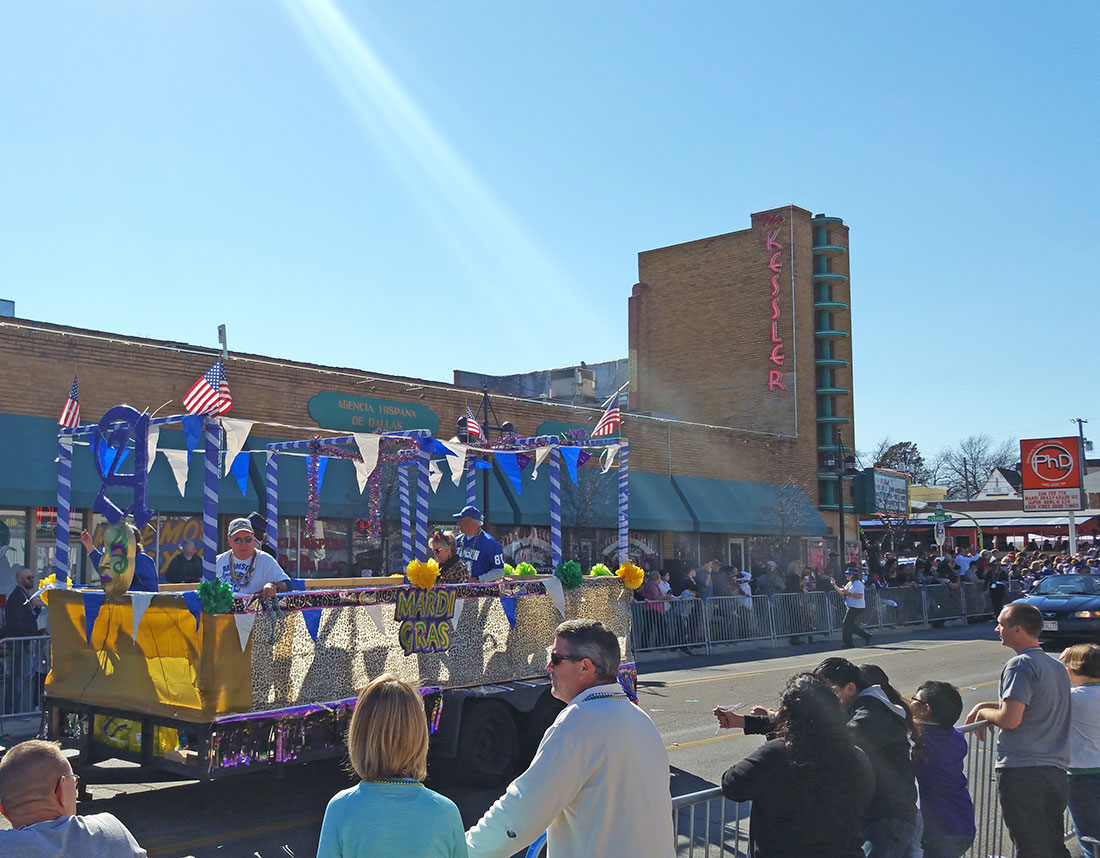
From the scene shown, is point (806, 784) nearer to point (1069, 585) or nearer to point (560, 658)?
point (560, 658)

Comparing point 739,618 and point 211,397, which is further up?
point 211,397

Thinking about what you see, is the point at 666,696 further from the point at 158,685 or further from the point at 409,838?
the point at 409,838

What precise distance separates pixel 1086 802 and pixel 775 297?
33391 mm

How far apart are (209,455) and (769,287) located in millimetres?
31276

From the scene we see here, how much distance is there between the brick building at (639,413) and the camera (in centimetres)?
1842

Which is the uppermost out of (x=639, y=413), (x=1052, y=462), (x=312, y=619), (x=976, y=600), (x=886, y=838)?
(x=639, y=413)

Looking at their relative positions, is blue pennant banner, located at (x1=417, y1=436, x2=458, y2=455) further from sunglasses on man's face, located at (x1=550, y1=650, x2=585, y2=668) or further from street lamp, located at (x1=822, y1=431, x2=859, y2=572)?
street lamp, located at (x1=822, y1=431, x2=859, y2=572)

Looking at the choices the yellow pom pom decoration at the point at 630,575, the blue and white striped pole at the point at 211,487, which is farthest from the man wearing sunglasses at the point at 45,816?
the yellow pom pom decoration at the point at 630,575

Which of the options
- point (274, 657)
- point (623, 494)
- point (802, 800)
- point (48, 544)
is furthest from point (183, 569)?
point (802, 800)

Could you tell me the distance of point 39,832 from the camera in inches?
108

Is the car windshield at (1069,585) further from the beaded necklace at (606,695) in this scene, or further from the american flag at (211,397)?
the beaded necklace at (606,695)

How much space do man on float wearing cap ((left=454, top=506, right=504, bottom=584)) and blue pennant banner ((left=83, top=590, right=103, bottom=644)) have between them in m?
3.18

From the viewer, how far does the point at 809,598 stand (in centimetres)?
2339

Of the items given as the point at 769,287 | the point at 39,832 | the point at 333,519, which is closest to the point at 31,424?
the point at 333,519
